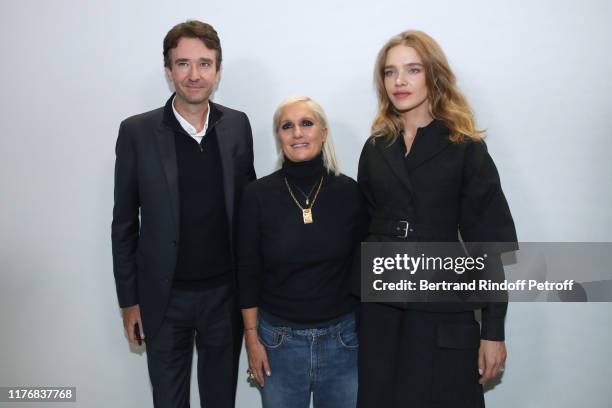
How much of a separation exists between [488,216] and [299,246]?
67 centimetres

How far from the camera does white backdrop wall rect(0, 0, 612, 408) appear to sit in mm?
2279

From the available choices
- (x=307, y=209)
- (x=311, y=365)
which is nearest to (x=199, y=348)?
(x=311, y=365)

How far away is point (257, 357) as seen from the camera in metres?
1.85

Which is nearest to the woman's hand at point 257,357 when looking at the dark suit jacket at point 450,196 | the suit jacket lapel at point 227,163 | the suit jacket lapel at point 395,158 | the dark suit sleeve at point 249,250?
the dark suit sleeve at point 249,250

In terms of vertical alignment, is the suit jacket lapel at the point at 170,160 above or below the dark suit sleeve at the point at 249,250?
above

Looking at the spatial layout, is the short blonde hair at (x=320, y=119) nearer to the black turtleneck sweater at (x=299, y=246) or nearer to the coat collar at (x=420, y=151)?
the black turtleneck sweater at (x=299, y=246)

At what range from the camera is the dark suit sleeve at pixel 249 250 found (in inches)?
71.7

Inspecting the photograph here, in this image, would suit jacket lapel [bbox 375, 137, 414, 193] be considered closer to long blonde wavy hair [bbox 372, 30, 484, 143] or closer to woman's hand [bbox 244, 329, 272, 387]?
long blonde wavy hair [bbox 372, 30, 484, 143]

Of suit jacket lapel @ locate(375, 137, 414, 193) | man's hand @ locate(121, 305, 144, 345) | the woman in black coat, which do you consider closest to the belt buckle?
the woman in black coat

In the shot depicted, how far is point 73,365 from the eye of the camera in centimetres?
266

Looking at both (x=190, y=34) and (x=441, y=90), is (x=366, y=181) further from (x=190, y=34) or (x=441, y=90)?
(x=190, y=34)

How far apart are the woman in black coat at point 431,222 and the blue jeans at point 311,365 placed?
0.22ft

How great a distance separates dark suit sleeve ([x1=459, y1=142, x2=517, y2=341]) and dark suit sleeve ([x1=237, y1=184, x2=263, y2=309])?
0.75 m

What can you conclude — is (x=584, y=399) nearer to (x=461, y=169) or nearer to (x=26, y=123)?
(x=461, y=169)
